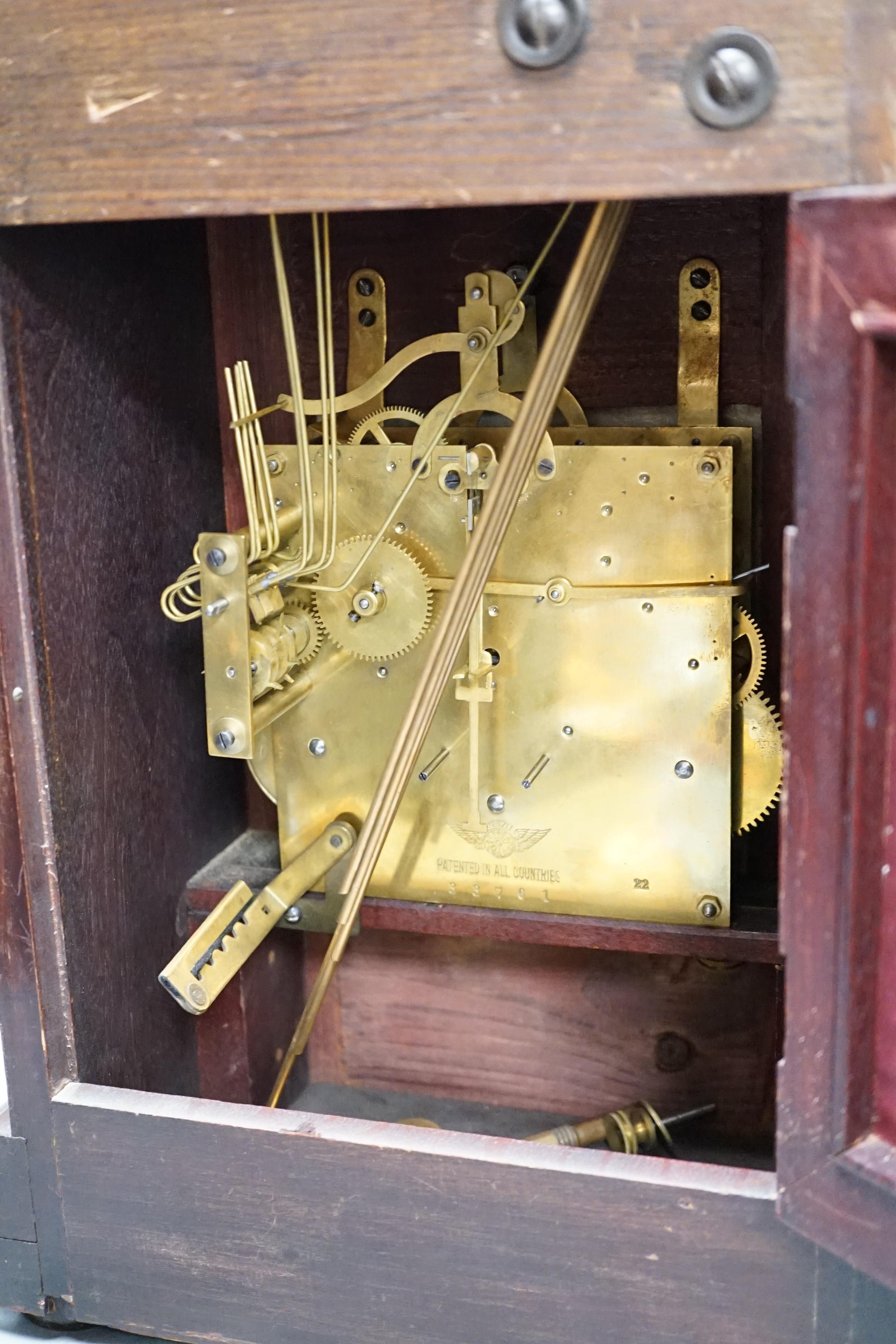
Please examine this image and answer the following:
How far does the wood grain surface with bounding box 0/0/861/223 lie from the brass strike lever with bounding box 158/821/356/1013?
1.85ft

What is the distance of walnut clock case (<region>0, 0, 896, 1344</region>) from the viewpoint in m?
0.78

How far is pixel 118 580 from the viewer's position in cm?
115

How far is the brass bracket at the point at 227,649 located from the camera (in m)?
1.06

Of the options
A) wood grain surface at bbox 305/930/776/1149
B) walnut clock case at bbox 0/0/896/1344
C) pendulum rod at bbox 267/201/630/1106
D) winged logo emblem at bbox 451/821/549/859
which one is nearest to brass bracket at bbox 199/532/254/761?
walnut clock case at bbox 0/0/896/1344

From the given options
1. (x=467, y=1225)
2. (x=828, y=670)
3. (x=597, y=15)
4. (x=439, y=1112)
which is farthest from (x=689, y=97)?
(x=439, y=1112)

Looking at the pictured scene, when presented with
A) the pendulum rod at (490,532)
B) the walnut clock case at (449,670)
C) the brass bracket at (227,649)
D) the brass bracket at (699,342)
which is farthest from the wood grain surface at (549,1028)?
the brass bracket at (699,342)

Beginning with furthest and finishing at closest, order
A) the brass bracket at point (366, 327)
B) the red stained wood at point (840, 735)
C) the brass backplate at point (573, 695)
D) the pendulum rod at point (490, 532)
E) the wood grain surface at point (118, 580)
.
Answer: the brass bracket at point (366, 327)
the brass backplate at point (573, 695)
the wood grain surface at point (118, 580)
the pendulum rod at point (490, 532)
the red stained wood at point (840, 735)

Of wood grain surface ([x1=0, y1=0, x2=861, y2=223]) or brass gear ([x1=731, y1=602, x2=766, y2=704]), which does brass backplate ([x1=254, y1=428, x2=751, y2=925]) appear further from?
wood grain surface ([x1=0, y1=0, x2=861, y2=223])

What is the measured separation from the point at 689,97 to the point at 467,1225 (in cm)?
73

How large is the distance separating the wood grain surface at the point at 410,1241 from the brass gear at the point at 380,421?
1.80ft

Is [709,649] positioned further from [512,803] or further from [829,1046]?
[829,1046]

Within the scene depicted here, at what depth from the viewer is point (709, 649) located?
1.14 metres

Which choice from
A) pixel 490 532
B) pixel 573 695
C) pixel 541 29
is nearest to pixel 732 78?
pixel 541 29

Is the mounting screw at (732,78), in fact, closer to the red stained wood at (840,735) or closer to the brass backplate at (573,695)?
the red stained wood at (840,735)
